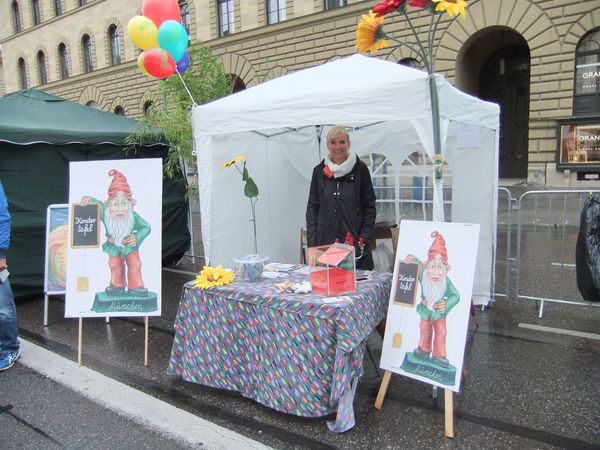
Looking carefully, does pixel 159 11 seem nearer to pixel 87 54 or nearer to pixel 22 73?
pixel 87 54

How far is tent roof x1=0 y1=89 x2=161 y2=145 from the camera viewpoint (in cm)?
571

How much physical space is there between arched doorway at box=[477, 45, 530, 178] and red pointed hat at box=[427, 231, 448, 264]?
53.6 feet

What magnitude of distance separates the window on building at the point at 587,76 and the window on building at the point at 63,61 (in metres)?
29.1

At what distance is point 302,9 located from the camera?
18016 millimetres

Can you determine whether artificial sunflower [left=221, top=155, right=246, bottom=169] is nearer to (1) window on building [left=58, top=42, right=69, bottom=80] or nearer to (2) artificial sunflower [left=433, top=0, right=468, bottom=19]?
(2) artificial sunflower [left=433, top=0, right=468, bottom=19]

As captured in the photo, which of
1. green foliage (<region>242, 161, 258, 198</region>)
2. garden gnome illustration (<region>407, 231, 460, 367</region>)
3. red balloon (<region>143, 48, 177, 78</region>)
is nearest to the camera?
garden gnome illustration (<region>407, 231, 460, 367</region>)

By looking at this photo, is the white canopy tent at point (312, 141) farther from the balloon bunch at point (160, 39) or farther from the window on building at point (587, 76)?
the window on building at point (587, 76)

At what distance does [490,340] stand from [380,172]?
3.58m

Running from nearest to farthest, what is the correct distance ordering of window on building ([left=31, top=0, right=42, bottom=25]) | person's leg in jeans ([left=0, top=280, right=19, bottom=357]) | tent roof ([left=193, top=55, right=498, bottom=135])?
tent roof ([left=193, top=55, right=498, bottom=135]), person's leg in jeans ([left=0, top=280, right=19, bottom=357]), window on building ([left=31, top=0, right=42, bottom=25])

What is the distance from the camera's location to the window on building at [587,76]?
13.4 meters

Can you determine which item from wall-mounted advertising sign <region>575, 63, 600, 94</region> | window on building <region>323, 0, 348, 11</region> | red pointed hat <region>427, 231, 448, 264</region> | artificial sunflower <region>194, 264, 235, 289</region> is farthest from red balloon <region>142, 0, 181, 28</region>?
window on building <region>323, 0, 348, 11</region>

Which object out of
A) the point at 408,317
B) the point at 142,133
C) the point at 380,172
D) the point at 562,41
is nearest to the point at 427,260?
the point at 408,317

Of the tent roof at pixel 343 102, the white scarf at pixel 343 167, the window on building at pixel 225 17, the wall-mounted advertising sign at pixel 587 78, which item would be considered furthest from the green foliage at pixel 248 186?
the window on building at pixel 225 17

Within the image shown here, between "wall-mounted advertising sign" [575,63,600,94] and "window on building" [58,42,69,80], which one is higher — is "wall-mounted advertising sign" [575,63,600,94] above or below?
below
